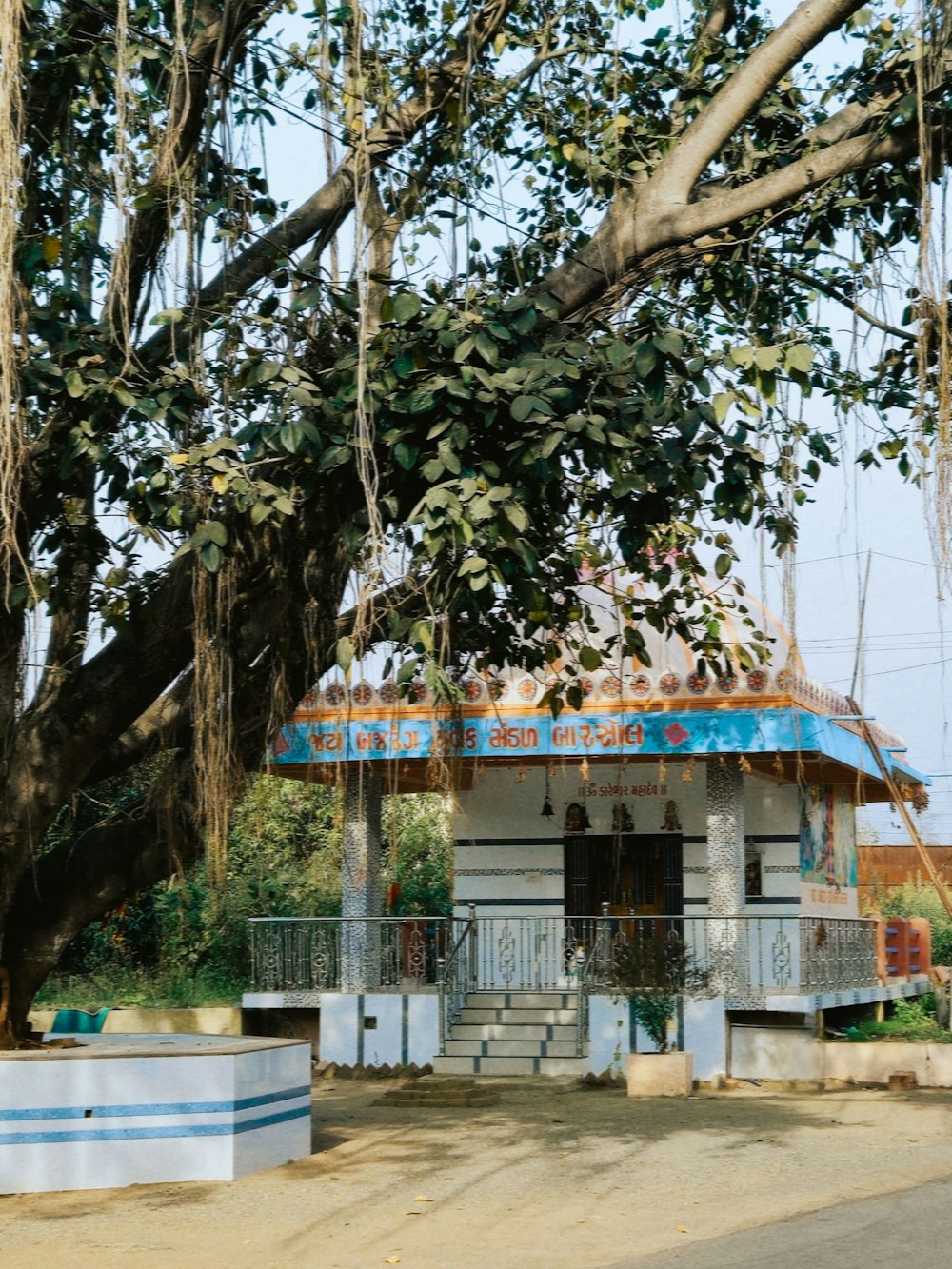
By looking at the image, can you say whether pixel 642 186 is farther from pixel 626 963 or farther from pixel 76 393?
pixel 626 963

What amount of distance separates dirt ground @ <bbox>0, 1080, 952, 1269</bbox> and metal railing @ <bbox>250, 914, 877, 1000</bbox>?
2171 mm

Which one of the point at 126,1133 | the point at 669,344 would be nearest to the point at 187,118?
the point at 669,344

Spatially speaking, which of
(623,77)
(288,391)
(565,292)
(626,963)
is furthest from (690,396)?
(626,963)

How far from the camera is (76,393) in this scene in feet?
24.8

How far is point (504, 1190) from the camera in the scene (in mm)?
9688

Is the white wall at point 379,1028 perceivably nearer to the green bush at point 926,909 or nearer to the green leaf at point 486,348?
the green leaf at point 486,348

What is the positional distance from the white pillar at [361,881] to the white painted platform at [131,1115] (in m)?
6.57

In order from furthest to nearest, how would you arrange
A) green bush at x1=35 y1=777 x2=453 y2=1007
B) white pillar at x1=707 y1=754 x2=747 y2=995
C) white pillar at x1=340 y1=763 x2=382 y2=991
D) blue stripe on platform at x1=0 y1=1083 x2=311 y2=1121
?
green bush at x1=35 y1=777 x2=453 y2=1007 < white pillar at x1=340 y1=763 x2=382 y2=991 < white pillar at x1=707 y1=754 x2=747 y2=995 < blue stripe on platform at x1=0 y1=1083 x2=311 y2=1121

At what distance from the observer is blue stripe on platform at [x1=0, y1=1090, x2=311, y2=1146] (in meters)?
9.30

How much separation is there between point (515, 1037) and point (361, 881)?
2411 mm

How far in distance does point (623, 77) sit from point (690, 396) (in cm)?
368

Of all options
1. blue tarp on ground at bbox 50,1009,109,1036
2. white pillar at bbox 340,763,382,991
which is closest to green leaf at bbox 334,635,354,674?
blue tarp on ground at bbox 50,1009,109,1036

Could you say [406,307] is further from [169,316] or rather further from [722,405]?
[722,405]

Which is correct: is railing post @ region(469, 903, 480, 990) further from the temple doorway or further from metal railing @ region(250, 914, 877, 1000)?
the temple doorway
